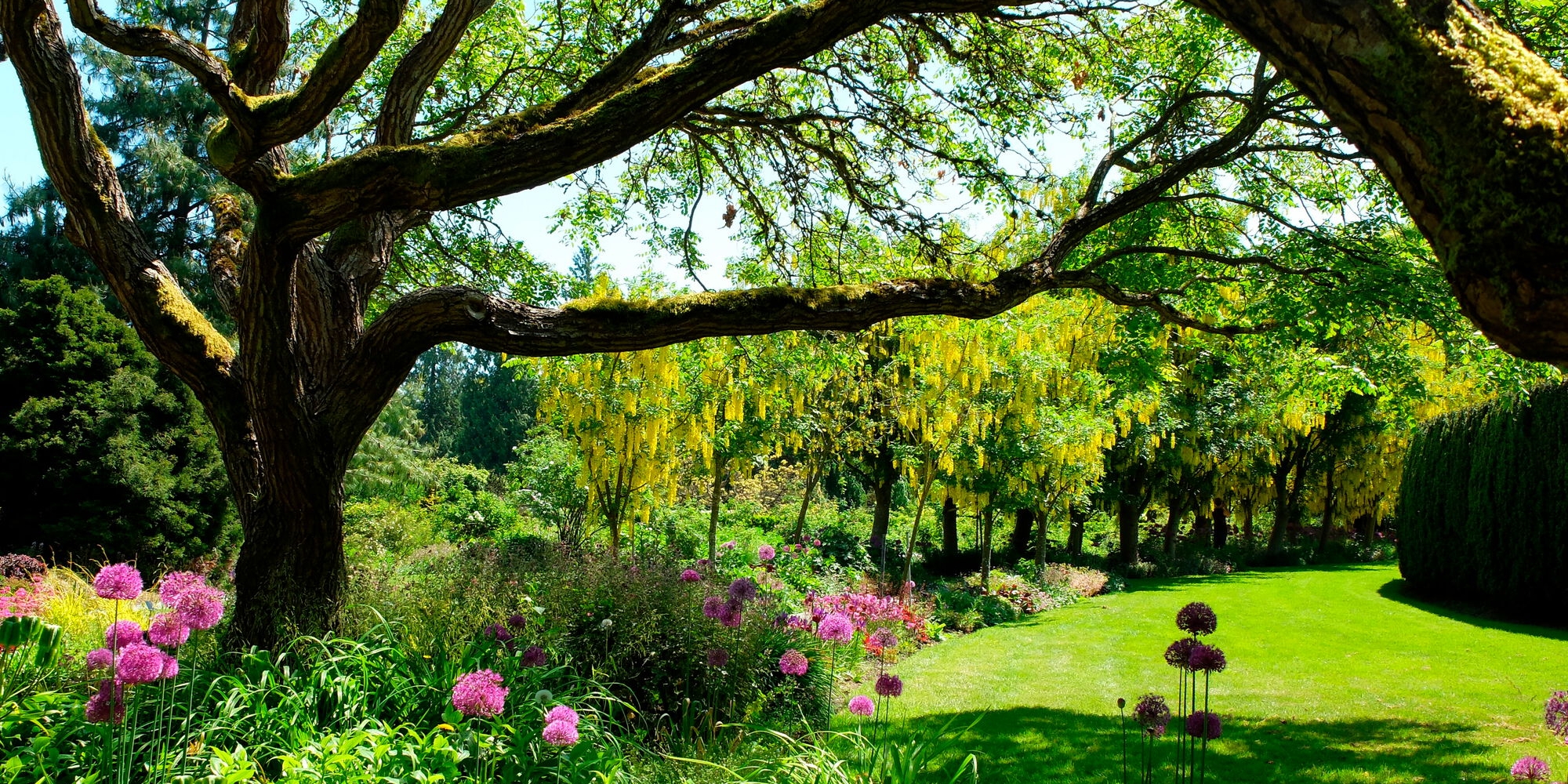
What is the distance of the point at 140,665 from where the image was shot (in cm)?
266

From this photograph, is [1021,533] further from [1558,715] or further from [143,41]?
[143,41]

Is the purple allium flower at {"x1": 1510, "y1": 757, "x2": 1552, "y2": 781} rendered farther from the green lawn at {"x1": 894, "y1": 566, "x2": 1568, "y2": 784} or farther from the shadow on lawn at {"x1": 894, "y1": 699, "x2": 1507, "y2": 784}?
the green lawn at {"x1": 894, "y1": 566, "x2": 1568, "y2": 784}

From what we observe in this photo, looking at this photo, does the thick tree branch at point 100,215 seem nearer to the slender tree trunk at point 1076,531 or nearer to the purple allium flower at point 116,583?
the purple allium flower at point 116,583

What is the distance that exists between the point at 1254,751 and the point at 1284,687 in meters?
4.15

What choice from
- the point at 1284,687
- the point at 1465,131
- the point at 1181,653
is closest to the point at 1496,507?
the point at 1284,687

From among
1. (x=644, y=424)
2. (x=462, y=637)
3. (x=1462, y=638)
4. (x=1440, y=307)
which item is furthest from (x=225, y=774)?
(x=1462, y=638)

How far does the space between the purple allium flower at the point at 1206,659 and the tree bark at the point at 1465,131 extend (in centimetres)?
147

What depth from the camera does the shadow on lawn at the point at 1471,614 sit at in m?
12.4

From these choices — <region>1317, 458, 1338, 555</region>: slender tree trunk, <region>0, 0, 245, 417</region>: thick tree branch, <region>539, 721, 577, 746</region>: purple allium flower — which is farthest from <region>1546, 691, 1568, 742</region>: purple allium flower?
<region>1317, 458, 1338, 555</region>: slender tree trunk

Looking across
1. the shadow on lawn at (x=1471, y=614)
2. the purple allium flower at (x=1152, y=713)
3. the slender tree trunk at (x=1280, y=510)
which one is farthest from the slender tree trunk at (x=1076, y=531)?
the purple allium flower at (x=1152, y=713)

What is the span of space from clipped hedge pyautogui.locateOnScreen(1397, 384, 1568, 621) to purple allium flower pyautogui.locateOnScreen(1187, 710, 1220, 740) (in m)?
12.5

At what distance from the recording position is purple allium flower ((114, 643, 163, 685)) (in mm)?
2646

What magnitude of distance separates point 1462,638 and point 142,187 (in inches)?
908

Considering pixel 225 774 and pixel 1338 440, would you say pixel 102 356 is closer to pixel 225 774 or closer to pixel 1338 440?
pixel 225 774
